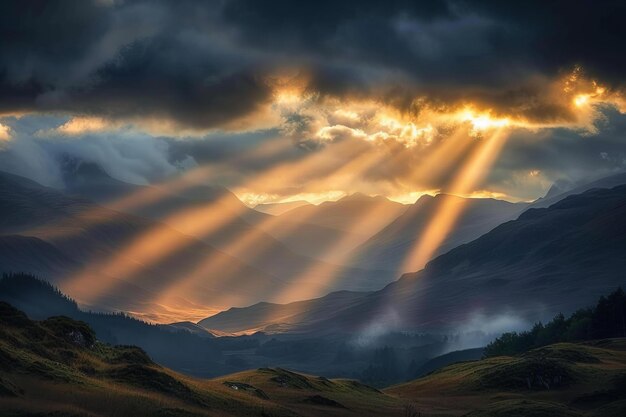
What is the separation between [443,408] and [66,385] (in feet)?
182

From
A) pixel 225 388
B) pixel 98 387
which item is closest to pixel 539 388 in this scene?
pixel 225 388

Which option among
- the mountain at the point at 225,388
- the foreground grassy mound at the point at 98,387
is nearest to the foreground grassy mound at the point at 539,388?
the mountain at the point at 225,388

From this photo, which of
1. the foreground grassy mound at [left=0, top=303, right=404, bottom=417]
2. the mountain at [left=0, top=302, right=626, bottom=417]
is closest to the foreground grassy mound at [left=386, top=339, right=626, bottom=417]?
the mountain at [left=0, top=302, right=626, bottom=417]

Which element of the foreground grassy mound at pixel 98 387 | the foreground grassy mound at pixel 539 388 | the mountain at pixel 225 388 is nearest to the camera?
the foreground grassy mound at pixel 98 387

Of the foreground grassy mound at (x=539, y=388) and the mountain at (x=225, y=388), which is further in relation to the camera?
the foreground grassy mound at (x=539, y=388)

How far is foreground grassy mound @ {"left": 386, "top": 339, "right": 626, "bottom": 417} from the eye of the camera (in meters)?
79.5

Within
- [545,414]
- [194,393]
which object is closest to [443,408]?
[545,414]

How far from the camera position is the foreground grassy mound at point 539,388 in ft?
261

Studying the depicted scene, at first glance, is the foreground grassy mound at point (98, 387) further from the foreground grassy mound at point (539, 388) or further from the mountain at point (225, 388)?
the foreground grassy mound at point (539, 388)

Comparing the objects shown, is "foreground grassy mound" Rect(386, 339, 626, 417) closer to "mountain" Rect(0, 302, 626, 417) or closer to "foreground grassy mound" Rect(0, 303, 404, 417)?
"mountain" Rect(0, 302, 626, 417)

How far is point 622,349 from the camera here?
14825cm

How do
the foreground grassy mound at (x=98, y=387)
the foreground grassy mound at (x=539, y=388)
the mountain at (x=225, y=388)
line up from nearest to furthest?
the foreground grassy mound at (x=98, y=387)
the mountain at (x=225, y=388)
the foreground grassy mound at (x=539, y=388)

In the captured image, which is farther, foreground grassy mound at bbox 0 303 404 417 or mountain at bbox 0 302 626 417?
mountain at bbox 0 302 626 417

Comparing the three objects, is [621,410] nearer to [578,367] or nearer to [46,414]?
[578,367]
